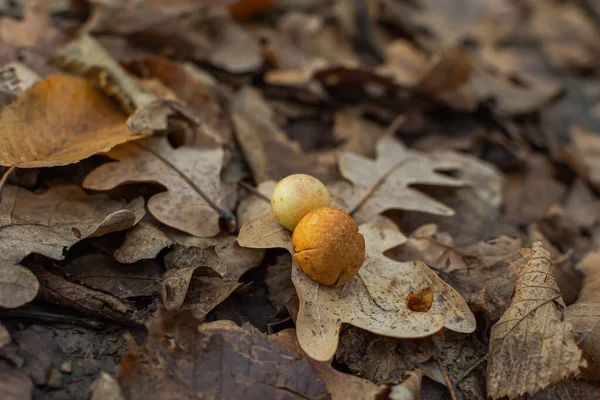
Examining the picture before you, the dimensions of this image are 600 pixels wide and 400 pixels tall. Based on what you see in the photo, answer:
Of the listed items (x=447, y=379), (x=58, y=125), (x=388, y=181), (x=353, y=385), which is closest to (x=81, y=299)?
(x=58, y=125)

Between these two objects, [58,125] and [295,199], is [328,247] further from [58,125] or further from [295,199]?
[58,125]

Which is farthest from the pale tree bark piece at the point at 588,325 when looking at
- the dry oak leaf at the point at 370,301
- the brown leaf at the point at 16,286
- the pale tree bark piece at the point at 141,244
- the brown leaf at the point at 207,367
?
the brown leaf at the point at 16,286

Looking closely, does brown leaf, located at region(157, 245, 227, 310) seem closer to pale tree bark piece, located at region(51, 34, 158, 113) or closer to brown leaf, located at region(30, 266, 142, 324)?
brown leaf, located at region(30, 266, 142, 324)

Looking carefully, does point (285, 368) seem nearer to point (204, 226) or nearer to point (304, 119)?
point (204, 226)

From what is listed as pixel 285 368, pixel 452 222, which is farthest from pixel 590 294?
pixel 285 368

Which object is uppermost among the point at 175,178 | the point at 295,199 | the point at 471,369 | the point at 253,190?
the point at 295,199

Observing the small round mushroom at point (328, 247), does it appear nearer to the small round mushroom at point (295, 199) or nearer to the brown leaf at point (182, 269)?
the small round mushroom at point (295, 199)

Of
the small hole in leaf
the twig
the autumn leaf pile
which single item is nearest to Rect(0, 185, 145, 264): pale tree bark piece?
the autumn leaf pile
